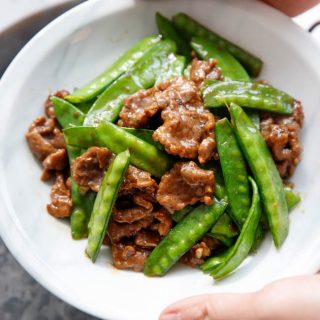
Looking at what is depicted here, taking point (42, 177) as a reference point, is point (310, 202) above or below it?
above

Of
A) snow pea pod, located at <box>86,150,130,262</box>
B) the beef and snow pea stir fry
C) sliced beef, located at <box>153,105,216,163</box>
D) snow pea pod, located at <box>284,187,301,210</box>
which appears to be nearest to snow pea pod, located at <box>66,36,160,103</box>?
the beef and snow pea stir fry

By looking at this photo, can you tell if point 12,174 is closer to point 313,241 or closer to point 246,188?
point 246,188

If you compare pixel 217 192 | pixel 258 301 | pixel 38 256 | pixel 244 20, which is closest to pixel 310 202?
pixel 217 192

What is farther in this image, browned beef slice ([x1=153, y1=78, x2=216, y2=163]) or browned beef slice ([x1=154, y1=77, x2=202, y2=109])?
browned beef slice ([x1=154, y1=77, x2=202, y2=109])

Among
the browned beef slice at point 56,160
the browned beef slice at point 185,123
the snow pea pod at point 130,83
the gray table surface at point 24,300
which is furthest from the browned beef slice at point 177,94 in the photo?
the gray table surface at point 24,300

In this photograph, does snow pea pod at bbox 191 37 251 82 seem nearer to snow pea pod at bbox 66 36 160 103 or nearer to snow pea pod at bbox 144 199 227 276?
snow pea pod at bbox 66 36 160 103

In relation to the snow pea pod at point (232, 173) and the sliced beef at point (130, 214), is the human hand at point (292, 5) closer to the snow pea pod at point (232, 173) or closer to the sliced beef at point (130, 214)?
the snow pea pod at point (232, 173)

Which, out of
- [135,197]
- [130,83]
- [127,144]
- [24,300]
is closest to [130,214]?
[135,197]
